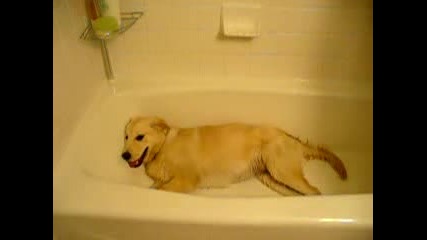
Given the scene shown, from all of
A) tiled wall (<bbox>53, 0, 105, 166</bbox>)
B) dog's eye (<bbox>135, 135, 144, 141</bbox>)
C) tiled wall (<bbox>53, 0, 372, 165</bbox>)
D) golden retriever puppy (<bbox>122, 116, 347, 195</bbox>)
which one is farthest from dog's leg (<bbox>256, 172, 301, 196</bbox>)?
tiled wall (<bbox>53, 0, 105, 166</bbox>)

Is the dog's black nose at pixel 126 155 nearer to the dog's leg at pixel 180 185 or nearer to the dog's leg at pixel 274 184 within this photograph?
the dog's leg at pixel 180 185

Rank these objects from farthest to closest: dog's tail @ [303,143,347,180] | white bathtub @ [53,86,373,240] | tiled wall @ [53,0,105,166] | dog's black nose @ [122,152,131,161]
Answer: dog's tail @ [303,143,347,180] → dog's black nose @ [122,152,131,161] → tiled wall @ [53,0,105,166] → white bathtub @ [53,86,373,240]

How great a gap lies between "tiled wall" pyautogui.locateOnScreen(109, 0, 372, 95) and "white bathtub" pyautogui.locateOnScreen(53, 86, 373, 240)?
68mm

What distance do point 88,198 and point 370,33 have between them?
1.03 meters

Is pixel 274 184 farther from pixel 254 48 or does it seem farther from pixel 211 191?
pixel 254 48

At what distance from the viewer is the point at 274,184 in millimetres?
1341

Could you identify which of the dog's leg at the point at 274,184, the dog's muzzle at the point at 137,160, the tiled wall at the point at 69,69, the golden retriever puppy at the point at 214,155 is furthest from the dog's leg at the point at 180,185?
the tiled wall at the point at 69,69

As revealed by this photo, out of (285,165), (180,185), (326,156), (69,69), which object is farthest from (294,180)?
(69,69)

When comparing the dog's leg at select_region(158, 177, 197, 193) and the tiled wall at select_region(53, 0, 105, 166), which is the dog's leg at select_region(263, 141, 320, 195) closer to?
the dog's leg at select_region(158, 177, 197, 193)

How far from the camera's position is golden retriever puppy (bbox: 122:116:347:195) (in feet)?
4.23

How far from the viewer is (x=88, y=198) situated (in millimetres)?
909

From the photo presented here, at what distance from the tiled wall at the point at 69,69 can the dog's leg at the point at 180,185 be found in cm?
36
